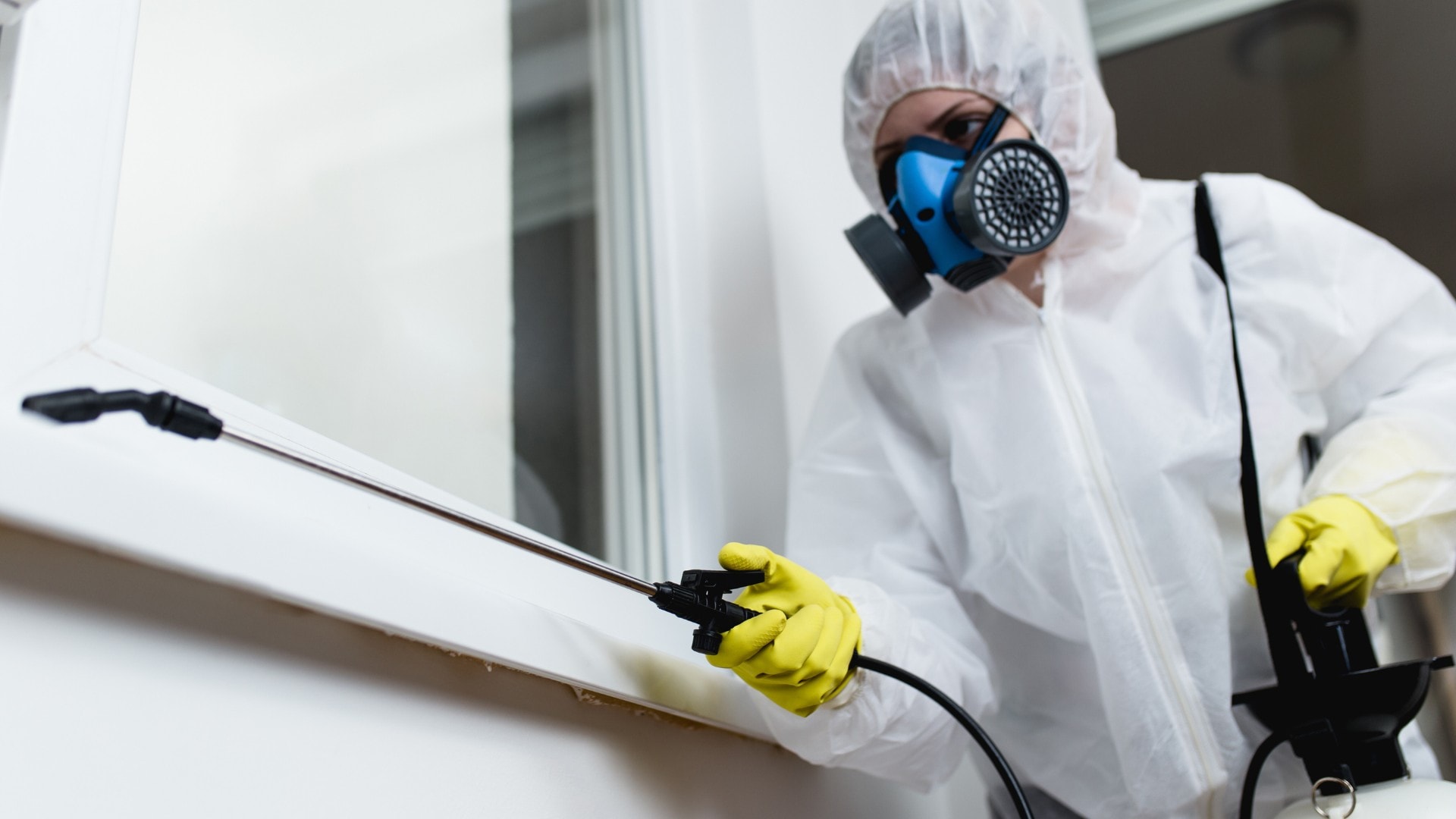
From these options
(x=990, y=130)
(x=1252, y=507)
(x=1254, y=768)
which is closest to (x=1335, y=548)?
(x=1252, y=507)

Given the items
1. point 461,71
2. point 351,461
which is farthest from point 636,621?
point 461,71

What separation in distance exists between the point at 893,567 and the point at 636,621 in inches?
11.2

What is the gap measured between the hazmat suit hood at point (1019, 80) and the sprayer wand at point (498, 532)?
0.56 m

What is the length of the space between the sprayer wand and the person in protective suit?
5.3 inches

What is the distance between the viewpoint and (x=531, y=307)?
114 cm

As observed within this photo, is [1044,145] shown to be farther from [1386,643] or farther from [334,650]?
[334,650]

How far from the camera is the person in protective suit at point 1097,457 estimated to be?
36.0 inches

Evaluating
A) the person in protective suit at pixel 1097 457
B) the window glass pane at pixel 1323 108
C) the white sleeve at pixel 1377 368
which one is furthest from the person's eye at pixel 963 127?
the window glass pane at pixel 1323 108

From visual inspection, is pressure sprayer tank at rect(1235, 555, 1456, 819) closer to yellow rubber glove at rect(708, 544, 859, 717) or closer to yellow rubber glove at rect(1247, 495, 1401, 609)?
yellow rubber glove at rect(1247, 495, 1401, 609)

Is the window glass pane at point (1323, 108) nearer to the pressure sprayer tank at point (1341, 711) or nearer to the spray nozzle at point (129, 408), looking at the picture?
the pressure sprayer tank at point (1341, 711)

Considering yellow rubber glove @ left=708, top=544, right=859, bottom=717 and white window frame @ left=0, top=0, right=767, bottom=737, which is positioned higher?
white window frame @ left=0, top=0, right=767, bottom=737

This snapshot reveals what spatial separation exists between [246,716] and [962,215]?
71cm

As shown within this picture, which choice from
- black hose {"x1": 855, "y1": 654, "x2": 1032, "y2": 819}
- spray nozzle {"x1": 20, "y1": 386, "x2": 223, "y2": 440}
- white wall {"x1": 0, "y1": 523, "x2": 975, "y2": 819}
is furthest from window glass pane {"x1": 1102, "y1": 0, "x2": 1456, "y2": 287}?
spray nozzle {"x1": 20, "y1": 386, "x2": 223, "y2": 440}

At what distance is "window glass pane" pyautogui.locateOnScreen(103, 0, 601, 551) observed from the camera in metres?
0.74
